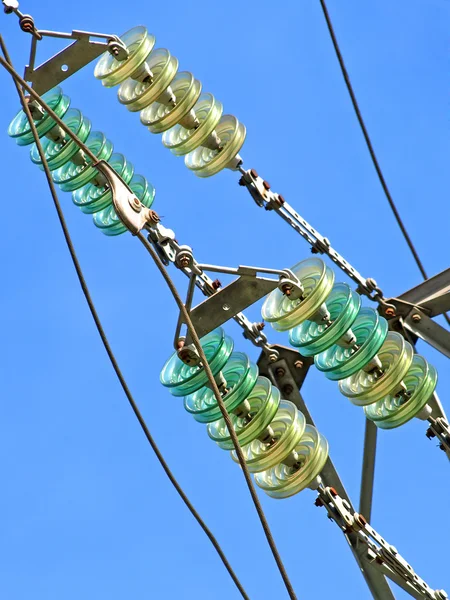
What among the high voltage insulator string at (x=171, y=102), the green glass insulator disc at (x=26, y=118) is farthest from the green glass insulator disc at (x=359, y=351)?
the green glass insulator disc at (x=26, y=118)

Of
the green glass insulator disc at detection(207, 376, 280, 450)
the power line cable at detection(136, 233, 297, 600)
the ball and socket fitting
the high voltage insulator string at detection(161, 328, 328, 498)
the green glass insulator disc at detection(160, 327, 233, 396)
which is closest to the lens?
the power line cable at detection(136, 233, 297, 600)

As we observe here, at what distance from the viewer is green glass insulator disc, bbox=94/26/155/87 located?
937 cm

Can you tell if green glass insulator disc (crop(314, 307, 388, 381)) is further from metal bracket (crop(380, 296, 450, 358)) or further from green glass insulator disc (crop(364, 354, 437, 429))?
green glass insulator disc (crop(364, 354, 437, 429))

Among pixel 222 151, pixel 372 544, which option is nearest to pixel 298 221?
pixel 222 151

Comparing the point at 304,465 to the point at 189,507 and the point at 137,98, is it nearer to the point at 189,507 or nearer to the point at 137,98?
the point at 189,507

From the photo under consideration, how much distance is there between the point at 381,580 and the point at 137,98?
12.4ft

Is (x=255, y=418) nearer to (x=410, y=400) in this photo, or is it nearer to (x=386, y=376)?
(x=386, y=376)

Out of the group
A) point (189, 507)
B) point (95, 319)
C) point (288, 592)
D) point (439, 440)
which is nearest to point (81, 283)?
point (95, 319)

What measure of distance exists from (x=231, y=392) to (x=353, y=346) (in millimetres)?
813

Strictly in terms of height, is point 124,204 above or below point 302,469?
above

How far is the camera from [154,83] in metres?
9.38

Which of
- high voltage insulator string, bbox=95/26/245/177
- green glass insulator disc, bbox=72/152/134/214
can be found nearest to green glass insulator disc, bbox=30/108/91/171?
green glass insulator disc, bbox=72/152/134/214

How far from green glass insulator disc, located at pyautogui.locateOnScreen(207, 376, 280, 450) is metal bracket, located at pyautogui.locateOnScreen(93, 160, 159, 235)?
138 centimetres

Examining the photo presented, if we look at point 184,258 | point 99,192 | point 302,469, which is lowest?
point 302,469
